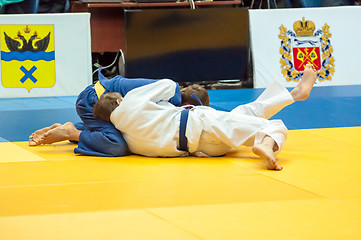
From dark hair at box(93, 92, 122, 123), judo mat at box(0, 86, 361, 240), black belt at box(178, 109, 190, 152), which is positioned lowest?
judo mat at box(0, 86, 361, 240)

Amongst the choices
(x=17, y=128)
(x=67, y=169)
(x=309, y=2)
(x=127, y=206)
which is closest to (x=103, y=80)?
(x=67, y=169)

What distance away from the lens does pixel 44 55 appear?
674 cm

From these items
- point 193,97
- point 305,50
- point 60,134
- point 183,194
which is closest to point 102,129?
point 60,134

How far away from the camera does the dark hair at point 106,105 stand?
148 inches

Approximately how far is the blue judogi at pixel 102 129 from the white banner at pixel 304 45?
3.83 metres

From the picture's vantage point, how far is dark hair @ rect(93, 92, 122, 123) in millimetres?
3758

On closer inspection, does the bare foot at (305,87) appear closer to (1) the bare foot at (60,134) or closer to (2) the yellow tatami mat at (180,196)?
(2) the yellow tatami mat at (180,196)

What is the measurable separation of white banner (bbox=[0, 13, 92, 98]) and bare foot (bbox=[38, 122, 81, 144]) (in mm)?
2721

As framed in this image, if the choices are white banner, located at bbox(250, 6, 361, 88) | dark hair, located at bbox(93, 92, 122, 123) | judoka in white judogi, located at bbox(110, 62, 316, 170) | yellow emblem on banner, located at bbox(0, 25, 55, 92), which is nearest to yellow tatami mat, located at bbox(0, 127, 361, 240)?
judoka in white judogi, located at bbox(110, 62, 316, 170)

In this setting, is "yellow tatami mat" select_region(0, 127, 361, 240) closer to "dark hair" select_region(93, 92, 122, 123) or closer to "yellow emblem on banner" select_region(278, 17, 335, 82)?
"dark hair" select_region(93, 92, 122, 123)

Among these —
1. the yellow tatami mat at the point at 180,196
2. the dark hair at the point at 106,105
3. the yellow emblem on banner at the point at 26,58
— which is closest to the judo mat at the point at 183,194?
the yellow tatami mat at the point at 180,196

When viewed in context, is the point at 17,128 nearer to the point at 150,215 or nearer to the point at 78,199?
the point at 78,199

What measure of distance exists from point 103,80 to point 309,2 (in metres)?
5.48

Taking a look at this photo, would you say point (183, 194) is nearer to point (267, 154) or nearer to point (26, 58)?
point (267, 154)
